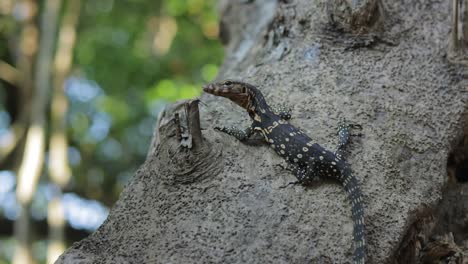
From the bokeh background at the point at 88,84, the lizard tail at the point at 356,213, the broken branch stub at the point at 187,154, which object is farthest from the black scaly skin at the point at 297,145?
the bokeh background at the point at 88,84

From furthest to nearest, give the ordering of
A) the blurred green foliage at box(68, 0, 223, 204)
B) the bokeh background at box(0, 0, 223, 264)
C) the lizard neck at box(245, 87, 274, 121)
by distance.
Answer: the blurred green foliage at box(68, 0, 223, 204) < the bokeh background at box(0, 0, 223, 264) < the lizard neck at box(245, 87, 274, 121)

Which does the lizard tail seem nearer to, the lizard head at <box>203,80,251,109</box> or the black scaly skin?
the black scaly skin

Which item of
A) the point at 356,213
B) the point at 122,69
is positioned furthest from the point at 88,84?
the point at 356,213

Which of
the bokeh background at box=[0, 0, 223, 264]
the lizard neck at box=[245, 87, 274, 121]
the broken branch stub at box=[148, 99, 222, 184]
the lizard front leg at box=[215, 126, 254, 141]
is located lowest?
the broken branch stub at box=[148, 99, 222, 184]

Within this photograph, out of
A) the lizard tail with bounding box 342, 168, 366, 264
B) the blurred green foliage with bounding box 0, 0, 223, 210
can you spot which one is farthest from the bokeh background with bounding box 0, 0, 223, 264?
the lizard tail with bounding box 342, 168, 366, 264

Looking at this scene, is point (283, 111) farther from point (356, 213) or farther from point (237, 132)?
point (356, 213)
